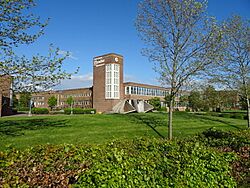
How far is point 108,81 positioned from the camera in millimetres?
49219

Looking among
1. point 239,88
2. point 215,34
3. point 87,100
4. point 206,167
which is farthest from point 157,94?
point 206,167

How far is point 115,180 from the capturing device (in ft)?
9.27

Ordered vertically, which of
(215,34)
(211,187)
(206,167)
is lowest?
(211,187)

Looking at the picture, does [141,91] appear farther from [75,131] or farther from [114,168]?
[114,168]

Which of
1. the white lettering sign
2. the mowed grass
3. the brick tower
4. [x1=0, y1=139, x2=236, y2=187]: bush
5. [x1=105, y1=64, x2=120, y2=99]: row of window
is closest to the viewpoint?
[x1=0, y1=139, x2=236, y2=187]: bush

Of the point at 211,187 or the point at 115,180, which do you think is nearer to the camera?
the point at 115,180

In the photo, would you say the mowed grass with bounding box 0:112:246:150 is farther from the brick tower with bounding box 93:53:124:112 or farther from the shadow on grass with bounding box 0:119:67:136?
the brick tower with bounding box 93:53:124:112

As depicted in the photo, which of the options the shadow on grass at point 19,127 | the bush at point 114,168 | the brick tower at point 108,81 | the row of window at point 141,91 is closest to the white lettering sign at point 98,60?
the brick tower at point 108,81

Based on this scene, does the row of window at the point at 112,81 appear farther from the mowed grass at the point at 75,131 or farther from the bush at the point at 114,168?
the bush at the point at 114,168

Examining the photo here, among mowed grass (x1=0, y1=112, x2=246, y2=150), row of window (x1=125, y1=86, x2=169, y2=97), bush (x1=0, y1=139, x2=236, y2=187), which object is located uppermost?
row of window (x1=125, y1=86, x2=169, y2=97)

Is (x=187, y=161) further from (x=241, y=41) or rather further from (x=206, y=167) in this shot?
(x=241, y=41)

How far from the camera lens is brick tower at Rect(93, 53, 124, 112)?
48.6 m

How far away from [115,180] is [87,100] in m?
62.2

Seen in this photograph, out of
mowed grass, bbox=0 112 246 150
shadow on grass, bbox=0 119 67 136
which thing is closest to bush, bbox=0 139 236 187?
mowed grass, bbox=0 112 246 150
